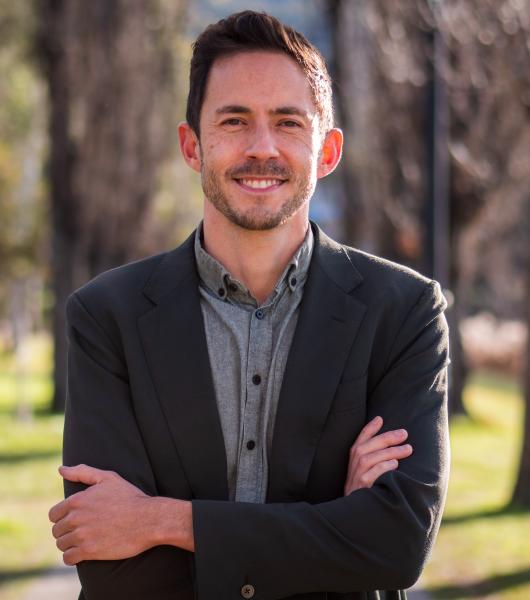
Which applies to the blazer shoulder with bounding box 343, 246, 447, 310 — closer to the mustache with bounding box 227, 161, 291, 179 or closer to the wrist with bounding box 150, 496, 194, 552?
the mustache with bounding box 227, 161, 291, 179

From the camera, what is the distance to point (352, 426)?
282cm

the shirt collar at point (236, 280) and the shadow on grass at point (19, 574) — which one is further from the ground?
the shirt collar at point (236, 280)

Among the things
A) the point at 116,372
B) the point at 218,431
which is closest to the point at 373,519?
the point at 218,431

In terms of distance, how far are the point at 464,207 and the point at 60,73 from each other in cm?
619

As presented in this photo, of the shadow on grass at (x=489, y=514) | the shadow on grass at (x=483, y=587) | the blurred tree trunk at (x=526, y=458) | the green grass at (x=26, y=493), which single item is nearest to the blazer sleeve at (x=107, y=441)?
the green grass at (x=26, y=493)

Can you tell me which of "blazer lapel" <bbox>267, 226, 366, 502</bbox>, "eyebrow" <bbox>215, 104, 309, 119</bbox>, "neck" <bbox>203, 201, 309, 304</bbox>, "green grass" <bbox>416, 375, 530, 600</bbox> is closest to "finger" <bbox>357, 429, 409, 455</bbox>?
"blazer lapel" <bbox>267, 226, 366, 502</bbox>

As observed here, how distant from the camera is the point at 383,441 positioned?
2779 mm

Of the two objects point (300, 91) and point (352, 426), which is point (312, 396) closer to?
point (352, 426)

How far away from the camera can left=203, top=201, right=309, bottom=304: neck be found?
2.88 metres

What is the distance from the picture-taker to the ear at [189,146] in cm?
300

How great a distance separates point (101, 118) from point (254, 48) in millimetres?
15142

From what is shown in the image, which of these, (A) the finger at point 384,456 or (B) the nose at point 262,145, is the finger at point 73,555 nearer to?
(A) the finger at point 384,456

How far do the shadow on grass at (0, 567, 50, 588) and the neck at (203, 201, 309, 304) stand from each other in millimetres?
4914

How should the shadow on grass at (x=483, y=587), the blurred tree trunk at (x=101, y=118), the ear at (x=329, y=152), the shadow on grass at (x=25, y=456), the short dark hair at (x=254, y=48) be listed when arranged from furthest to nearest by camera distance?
the blurred tree trunk at (x=101, y=118), the shadow on grass at (x=25, y=456), the shadow on grass at (x=483, y=587), the ear at (x=329, y=152), the short dark hair at (x=254, y=48)
